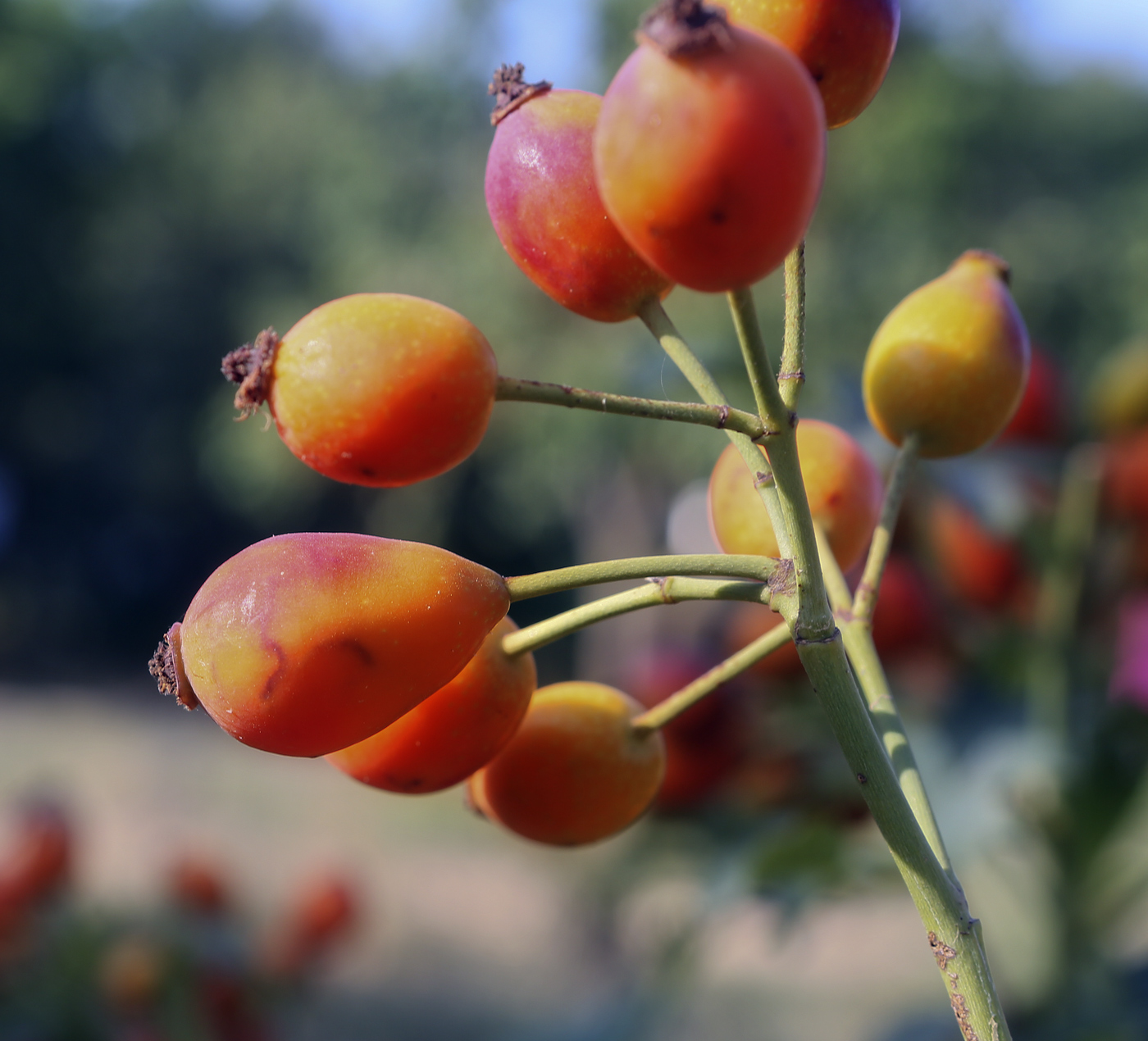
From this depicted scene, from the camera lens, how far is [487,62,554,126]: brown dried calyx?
1.69 ft

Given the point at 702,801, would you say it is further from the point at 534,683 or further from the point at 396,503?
the point at 396,503

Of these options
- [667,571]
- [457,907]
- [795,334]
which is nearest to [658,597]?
[667,571]

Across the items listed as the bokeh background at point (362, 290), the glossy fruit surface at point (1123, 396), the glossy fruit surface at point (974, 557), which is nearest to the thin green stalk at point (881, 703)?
the glossy fruit surface at point (974, 557)

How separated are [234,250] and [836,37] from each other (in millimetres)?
13425

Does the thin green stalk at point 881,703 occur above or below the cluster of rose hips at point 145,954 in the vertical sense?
above

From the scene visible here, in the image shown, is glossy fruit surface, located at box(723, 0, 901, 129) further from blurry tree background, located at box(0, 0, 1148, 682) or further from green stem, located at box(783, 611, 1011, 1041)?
blurry tree background, located at box(0, 0, 1148, 682)

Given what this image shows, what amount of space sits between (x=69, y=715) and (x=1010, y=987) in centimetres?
1009

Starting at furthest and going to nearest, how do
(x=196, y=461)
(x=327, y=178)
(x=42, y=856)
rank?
1. (x=196, y=461)
2. (x=327, y=178)
3. (x=42, y=856)

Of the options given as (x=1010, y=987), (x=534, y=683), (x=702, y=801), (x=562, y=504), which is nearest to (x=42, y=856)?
(x=702, y=801)

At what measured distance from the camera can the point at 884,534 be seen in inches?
21.1

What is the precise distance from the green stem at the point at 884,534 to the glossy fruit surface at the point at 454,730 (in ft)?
0.54

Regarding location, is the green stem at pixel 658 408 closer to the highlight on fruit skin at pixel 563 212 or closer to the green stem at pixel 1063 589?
the highlight on fruit skin at pixel 563 212

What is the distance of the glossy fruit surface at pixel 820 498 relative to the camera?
0.55m

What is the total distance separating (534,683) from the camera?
0.51 metres
